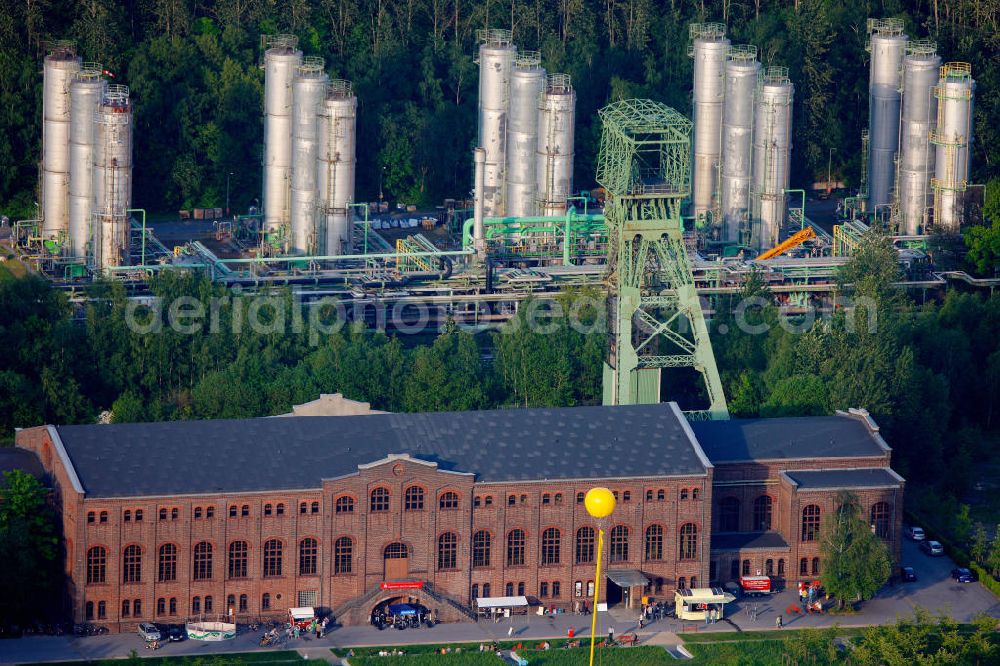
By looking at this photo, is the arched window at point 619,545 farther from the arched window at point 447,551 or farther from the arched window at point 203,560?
the arched window at point 203,560

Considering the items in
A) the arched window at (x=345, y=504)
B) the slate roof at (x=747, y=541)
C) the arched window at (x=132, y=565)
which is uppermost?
the arched window at (x=345, y=504)

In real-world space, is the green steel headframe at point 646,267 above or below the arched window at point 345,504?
above

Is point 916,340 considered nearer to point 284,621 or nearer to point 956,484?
point 956,484

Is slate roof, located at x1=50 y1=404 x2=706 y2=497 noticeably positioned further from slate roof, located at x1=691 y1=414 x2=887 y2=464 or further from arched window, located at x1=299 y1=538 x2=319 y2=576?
slate roof, located at x1=691 y1=414 x2=887 y2=464

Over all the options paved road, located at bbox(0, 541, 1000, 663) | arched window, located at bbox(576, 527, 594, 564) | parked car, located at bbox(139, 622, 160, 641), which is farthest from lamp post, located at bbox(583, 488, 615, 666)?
parked car, located at bbox(139, 622, 160, 641)

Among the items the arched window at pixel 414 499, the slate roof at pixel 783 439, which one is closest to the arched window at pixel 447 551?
the arched window at pixel 414 499

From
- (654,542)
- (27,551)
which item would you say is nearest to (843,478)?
(654,542)

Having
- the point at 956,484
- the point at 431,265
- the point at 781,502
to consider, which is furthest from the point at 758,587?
the point at 431,265
